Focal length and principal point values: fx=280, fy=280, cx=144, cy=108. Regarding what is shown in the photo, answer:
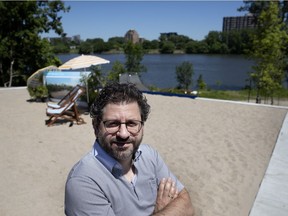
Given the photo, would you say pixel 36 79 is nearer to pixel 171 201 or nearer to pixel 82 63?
pixel 82 63

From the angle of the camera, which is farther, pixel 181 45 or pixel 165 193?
pixel 181 45

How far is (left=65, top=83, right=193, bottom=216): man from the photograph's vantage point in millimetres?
1316

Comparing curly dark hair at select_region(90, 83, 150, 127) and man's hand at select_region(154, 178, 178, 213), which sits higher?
curly dark hair at select_region(90, 83, 150, 127)

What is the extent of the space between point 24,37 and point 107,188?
18.8 m

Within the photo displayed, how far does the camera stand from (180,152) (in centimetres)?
530

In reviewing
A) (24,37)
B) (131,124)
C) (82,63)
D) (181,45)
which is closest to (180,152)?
(131,124)

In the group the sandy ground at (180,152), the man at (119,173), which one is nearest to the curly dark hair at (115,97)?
the man at (119,173)

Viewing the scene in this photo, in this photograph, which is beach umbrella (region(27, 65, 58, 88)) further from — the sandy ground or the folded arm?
the folded arm

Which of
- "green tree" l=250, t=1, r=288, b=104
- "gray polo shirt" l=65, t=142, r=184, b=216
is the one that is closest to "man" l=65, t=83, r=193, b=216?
"gray polo shirt" l=65, t=142, r=184, b=216

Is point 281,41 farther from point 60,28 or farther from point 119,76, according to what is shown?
point 60,28

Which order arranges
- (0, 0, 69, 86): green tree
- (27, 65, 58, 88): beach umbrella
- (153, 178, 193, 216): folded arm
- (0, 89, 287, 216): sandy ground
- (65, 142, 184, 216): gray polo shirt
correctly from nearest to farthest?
(65, 142, 184, 216): gray polo shirt, (153, 178, 193, 216): folded arm, (0, 89, 287, 216): sandy ground, (27, 65, 58, 88): beach umbrella, (0, 0, 69, 86): green tree

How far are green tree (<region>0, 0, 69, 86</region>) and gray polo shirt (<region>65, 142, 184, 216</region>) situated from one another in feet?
58.3

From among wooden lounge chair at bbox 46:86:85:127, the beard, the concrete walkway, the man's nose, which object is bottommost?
the concrete walkway

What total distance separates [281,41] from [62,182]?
1215cm
